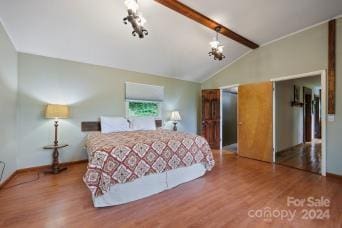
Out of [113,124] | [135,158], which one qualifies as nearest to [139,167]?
[135,158]

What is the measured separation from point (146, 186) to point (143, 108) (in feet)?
8.89

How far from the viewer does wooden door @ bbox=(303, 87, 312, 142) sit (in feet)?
20.7

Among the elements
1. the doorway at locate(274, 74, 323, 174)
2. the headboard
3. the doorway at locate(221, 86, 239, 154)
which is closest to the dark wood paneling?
the doorway at locate(274, 74, 323, 174)

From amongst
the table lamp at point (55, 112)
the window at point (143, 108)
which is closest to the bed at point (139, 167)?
the table lamp at point (55, 112)

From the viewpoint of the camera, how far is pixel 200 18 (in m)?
3.06

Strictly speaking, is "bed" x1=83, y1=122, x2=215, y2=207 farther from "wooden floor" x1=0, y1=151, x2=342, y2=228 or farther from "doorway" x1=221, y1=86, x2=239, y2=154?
"doorway" x1=221, y1=86, x2=239, y2=154

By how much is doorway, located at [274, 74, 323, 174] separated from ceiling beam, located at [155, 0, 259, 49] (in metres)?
1.51

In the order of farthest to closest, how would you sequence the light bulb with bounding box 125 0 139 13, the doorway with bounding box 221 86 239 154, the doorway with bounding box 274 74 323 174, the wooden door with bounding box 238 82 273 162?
the doorway with bounding box 221 86 239 154
the doorway with bounding box 274 74 323 174
the wooden door with bounding box 238 82 273 162
the light bulb with bounding box 125 0 139 13

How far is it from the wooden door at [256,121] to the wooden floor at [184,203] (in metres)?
1.05

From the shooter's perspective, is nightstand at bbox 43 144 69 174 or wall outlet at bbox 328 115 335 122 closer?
wall outlet at bbox 328 115 335 122

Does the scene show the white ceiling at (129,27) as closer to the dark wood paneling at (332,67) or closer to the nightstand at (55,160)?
the dark wood paneling at (332,67)

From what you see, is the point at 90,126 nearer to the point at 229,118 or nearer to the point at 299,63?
the point at 229,118

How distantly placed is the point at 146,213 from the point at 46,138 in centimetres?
287

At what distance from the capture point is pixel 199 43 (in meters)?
3.96
